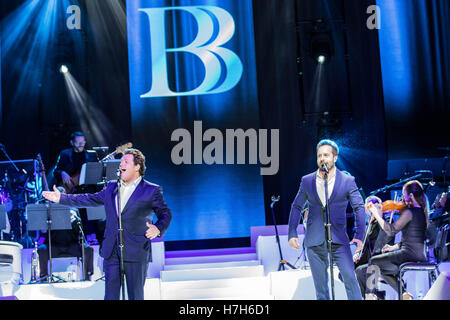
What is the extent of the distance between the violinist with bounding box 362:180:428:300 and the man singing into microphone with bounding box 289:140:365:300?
1.23 meters

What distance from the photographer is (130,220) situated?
501 centimetres

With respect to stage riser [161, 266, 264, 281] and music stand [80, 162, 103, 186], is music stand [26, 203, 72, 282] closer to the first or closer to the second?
music stand [80, 162, 103, 186]

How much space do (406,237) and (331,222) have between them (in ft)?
5.41

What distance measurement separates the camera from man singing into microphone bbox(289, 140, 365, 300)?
5074 mm

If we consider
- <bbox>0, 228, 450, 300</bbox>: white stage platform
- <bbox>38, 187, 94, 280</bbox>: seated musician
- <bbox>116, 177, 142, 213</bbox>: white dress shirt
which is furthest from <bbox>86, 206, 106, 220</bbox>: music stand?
<bbox>116, 177, 142, 213</bbox>: white dress shirt

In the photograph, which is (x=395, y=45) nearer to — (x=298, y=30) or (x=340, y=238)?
(x=298, y=30)

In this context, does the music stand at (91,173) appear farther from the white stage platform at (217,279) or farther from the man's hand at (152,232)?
the man's hand at (152,232)

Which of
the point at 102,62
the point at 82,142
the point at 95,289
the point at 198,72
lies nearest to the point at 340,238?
the point at 95,289

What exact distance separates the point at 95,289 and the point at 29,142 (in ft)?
17.5

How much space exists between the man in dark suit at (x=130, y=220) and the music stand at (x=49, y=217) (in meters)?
2.15

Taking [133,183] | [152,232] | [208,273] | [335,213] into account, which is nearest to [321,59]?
[208,273]

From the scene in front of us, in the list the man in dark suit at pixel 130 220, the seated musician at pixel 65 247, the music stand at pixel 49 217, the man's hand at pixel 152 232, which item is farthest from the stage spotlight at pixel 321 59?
the man's hand at pixel 152 232

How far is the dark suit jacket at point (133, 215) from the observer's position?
16.3ft

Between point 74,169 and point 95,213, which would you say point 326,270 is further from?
point 74,169
